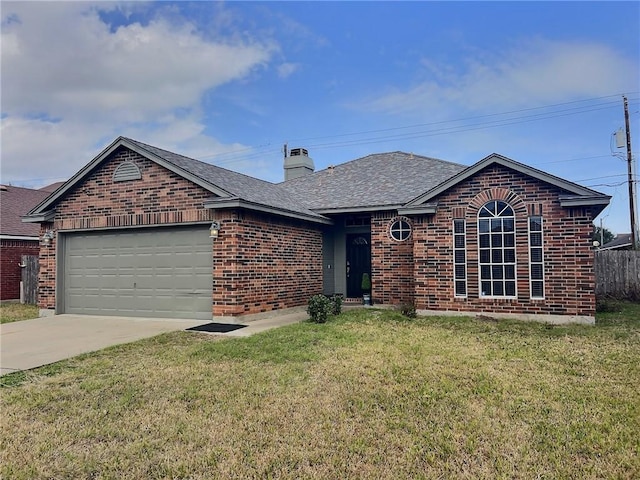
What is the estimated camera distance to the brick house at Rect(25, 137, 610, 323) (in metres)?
10.3

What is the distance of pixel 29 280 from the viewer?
16.6 metres

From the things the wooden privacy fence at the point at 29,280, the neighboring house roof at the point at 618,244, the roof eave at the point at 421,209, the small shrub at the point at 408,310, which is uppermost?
the roof eave at the point at 421,209

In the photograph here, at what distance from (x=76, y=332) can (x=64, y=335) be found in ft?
1.12

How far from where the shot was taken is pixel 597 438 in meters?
3.93

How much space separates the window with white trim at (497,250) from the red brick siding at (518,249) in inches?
5.0

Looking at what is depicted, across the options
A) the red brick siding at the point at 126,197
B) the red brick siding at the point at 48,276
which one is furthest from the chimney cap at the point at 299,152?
the red brick siding at the point at 48,276

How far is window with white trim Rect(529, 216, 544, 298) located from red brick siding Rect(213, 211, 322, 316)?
6.22 meters

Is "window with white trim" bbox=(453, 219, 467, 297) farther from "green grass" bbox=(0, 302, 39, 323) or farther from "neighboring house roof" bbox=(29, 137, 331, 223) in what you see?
"green grass" bbox=(0, 302, 39, 323)

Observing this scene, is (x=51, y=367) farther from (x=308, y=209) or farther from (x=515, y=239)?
(x=515, y=239)

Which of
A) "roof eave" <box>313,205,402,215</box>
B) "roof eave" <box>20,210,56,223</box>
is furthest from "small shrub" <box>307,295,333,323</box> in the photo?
"roof eave" <box>20,210,56,223</box>

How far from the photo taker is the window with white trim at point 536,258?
33.9 feet

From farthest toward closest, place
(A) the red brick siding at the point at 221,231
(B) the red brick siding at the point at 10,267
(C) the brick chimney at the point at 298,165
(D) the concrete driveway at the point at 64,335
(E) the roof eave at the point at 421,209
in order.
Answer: (C) the brick chimney at the point at 298,165
(B) the red brick siding at the point at 10,267
(E) the roof eave at the point at 421,209
(A) the red brick siding at the point at 221,231
(D) the concrete driveway at the point at 64,335

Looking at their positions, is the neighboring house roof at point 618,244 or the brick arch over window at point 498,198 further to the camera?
the neighboring house roof at point 618,244

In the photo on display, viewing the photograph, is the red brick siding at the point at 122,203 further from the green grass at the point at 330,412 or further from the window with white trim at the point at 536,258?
the window with white trim at the point at 536,258
